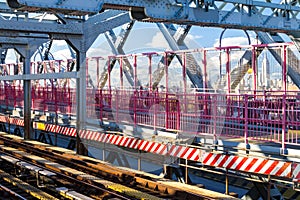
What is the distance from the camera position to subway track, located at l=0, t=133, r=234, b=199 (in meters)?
9.71

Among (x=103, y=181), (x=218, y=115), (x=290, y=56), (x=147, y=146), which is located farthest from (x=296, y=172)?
(x=290, y=56)

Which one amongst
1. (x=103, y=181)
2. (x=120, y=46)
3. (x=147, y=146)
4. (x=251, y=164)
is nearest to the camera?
(x=251, y=164)

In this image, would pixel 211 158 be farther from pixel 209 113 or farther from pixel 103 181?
pixel 103 181

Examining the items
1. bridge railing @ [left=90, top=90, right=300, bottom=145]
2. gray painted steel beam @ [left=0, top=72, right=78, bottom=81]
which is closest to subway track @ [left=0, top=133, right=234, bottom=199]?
bridge railing @ [left=90, top=90, right=300, bottom=145]

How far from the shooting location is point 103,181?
35.5 ft

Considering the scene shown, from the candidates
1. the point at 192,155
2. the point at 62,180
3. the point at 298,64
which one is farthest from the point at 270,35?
the point at 62,180

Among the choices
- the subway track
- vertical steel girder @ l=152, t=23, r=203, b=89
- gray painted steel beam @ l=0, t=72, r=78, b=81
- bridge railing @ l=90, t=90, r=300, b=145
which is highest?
vertical steel girder @ l=152, t=23, r=203, b=89

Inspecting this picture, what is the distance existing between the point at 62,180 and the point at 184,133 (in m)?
3.25

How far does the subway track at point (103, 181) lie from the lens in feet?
31.9

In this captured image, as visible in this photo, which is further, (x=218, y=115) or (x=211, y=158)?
(x=218, y=115)

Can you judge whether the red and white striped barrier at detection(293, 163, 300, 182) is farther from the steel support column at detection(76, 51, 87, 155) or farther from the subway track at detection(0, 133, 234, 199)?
the steel support column at detection(76, 51, 87, 155)

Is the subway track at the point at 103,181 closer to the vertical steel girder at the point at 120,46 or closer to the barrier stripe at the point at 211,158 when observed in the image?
the barrier stripe at the point at 211,158

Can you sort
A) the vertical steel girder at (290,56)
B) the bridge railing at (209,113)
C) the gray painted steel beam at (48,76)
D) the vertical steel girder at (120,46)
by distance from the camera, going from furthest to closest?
the vertical steel girder at (120,46) → the vertical steel girder at (290,56) → the gray painted steel beam at (48,76) → the bridge railing at (209,113)

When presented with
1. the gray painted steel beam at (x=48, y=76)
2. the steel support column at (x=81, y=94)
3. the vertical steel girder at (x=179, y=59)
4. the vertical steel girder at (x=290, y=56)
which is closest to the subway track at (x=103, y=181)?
the steel support column at (x=81, y=94)
